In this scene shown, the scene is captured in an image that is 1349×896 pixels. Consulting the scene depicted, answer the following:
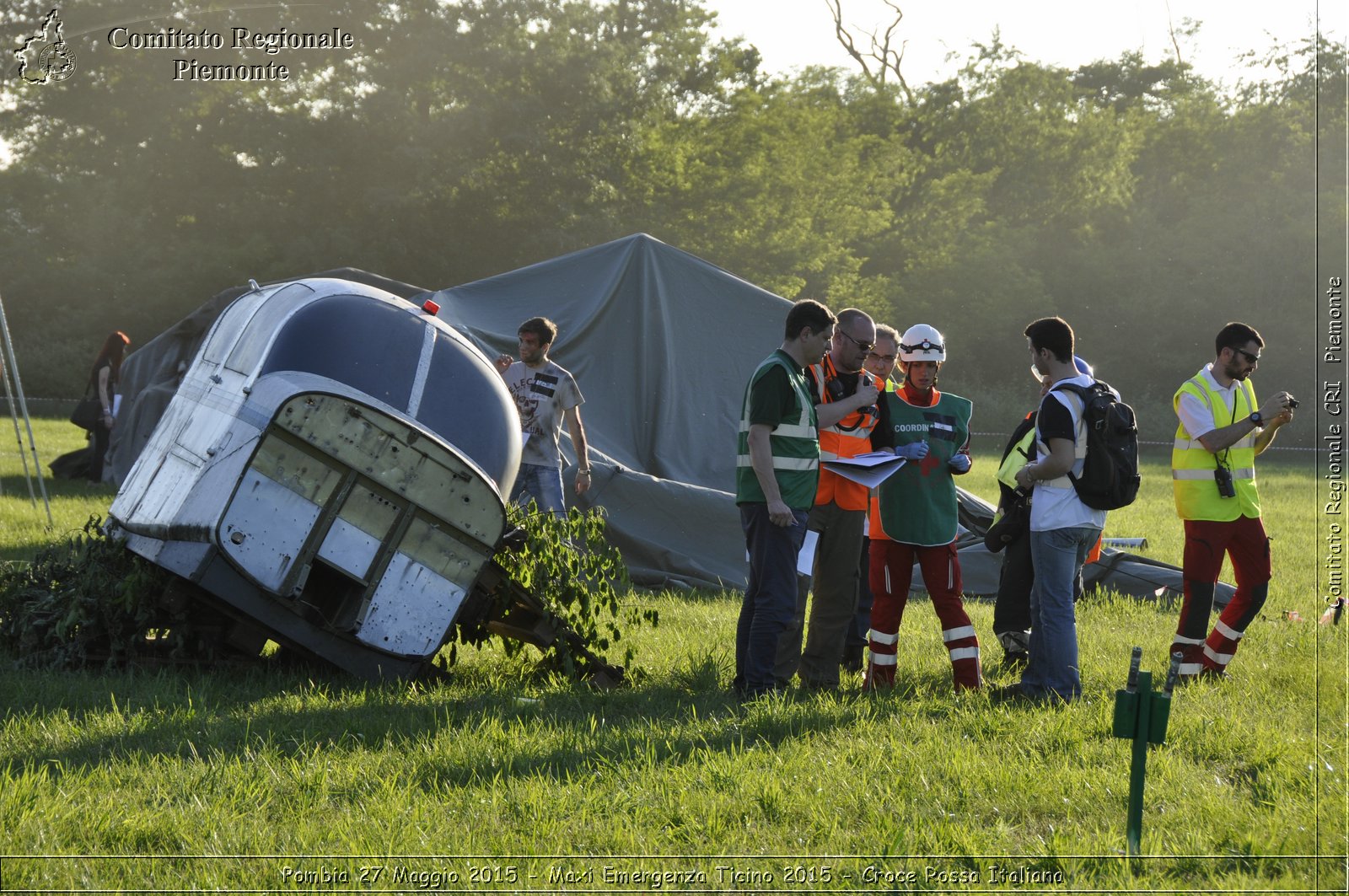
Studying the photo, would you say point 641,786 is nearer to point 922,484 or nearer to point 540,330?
point 922,484

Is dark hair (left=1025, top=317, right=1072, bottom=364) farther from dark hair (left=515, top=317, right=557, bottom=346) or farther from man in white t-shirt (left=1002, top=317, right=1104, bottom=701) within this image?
dark hair (left=515, top=317, right=557, bottom=346)

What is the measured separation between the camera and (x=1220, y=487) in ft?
21.4

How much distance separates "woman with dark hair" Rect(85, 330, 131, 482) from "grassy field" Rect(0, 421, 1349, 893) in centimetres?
882

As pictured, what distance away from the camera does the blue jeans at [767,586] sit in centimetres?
577

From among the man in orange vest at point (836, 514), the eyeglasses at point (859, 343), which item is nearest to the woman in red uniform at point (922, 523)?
the man in orange vest at point (836, 514)

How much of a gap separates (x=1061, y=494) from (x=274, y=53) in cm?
2740

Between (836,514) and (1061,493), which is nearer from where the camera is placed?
(1061,493)

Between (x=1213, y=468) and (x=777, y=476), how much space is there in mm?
2529

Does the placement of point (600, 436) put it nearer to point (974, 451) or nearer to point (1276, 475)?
point (1276, 475)

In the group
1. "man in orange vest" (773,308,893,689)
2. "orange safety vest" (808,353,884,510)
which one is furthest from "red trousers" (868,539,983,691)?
"orange safety vest" (808,353,884,510)

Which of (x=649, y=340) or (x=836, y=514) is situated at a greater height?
(x=649, y=340)

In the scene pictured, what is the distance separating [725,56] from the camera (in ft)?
124

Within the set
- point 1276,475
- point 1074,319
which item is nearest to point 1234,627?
point 1276,475

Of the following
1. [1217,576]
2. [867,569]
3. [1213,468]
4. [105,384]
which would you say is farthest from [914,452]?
[105,384]
